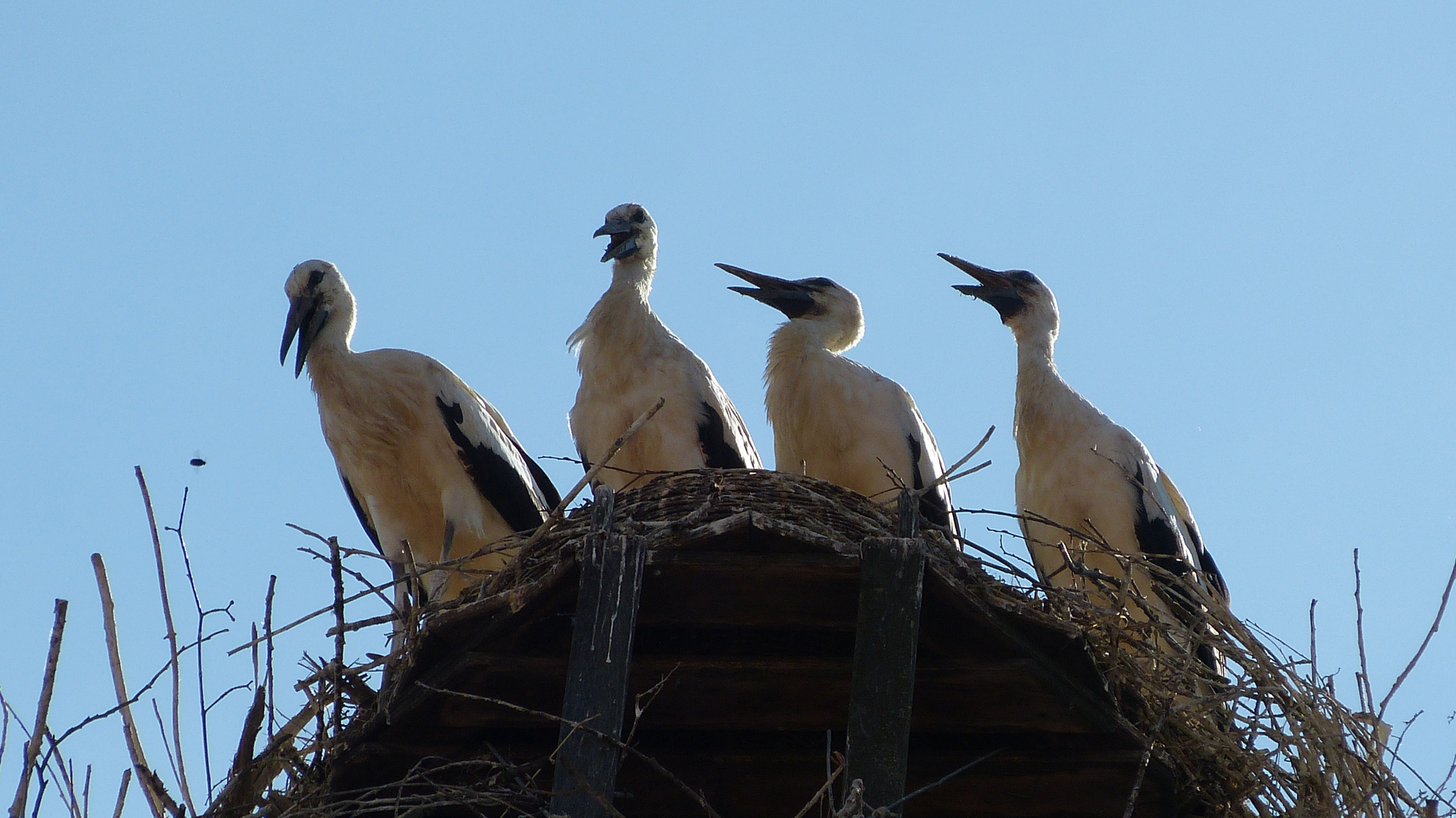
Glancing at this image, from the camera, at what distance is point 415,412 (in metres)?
7.16

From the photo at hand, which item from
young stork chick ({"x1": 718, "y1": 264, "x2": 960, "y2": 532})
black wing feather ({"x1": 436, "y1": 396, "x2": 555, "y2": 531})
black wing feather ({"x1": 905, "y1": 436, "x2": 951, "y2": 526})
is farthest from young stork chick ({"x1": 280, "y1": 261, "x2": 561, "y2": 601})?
black wing feather ({"x1": 905, "y1": 436, "x2": 951, "y2": 526})

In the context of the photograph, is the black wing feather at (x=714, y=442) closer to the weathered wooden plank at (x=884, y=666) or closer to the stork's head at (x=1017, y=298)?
the stork's head at (x=1017, y=298)

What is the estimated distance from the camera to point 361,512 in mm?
7598

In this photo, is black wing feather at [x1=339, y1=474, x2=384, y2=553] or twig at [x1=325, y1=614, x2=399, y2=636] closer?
twig at [x1=325, y1=614, x2=399, y2=636]

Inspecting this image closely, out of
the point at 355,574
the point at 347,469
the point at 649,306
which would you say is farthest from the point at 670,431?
the point at 355,574

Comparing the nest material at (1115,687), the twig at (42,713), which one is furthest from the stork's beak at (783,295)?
the twig at (42,713)

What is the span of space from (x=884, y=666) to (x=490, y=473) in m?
3.67

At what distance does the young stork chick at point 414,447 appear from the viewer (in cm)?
712

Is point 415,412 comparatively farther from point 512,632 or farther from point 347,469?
point 512,632

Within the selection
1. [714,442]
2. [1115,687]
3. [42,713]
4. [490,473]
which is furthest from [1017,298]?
[42,713]

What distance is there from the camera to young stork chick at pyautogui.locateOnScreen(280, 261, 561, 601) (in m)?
7.12

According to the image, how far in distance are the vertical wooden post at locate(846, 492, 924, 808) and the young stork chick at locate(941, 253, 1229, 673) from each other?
9.89 feet

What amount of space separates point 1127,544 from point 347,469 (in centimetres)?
333

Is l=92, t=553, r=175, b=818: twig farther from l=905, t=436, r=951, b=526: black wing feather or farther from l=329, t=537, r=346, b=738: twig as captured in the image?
l=905, t=436, r=951, b=526: black wing feather
